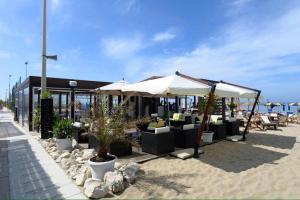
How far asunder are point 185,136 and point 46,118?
5341mm

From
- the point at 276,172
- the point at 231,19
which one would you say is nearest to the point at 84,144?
the point at 276,172

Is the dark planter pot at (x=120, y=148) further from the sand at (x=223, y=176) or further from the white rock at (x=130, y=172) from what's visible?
the white rock at (x=130, y=172)

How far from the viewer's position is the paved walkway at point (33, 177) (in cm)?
371

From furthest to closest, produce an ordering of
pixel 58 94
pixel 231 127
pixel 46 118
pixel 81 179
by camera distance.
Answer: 1. pixel 58 94
2. pixel 231 127
3. pixel 46 118
4. pixel 81 179

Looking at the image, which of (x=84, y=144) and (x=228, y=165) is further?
(x=84, y=144)

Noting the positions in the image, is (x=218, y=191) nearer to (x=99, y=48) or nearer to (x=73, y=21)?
(x=73, y=21)

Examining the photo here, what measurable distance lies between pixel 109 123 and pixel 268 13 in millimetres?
8119

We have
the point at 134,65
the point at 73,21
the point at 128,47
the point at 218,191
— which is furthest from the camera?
the point at 134,65

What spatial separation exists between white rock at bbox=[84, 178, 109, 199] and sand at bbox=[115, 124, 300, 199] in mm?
Answer: 307

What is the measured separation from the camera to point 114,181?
12.3ft

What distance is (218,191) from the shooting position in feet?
12.2

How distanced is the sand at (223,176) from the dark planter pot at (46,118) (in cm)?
494

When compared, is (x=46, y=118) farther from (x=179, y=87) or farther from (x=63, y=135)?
(x=179, y=87)

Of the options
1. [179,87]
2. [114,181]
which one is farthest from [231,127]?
[114,181]
